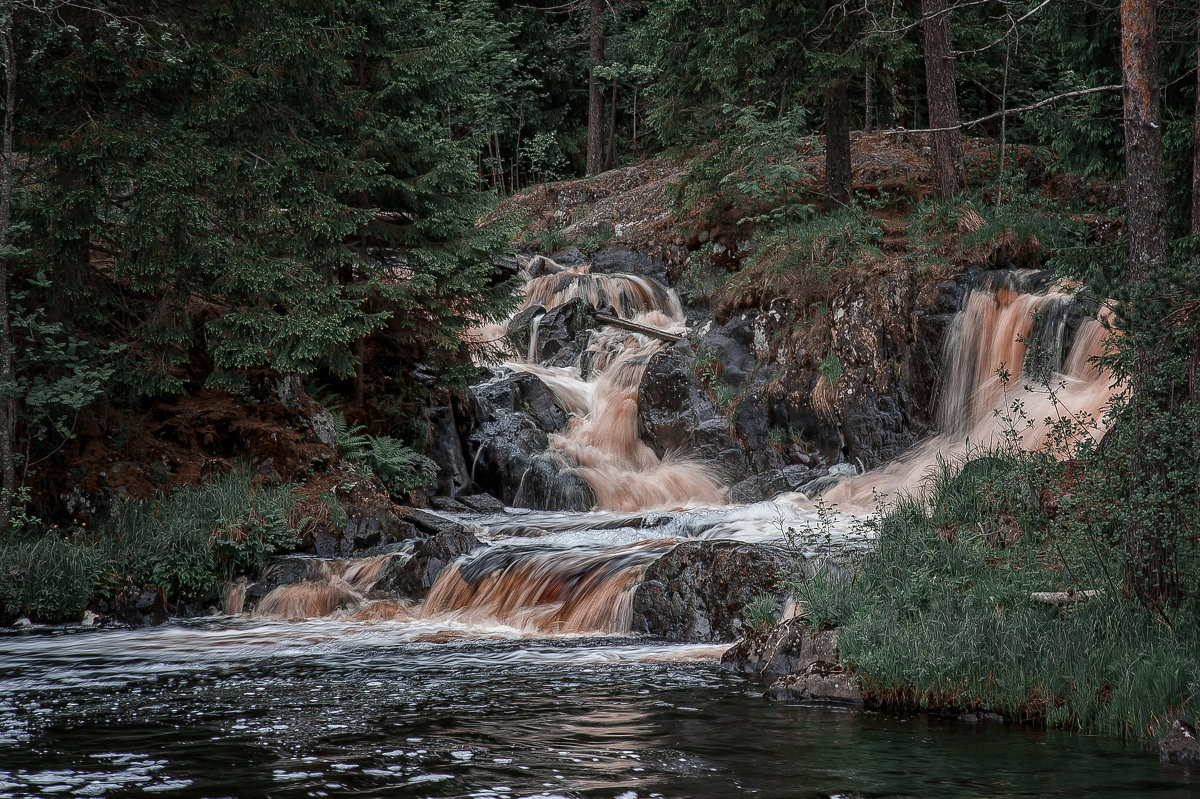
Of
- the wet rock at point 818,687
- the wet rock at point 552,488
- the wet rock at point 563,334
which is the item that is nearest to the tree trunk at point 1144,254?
the wet rock at point 818,687

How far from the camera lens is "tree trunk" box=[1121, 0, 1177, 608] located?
252 inches

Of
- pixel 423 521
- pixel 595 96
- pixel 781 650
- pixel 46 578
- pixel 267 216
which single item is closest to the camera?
pixel 781 650

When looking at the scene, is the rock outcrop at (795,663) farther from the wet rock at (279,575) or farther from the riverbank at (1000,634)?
the wet rock at (279,575)

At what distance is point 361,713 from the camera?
682 cm

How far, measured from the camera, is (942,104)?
16.2 metres

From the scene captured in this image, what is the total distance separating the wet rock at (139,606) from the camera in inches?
431

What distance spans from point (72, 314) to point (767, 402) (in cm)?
962

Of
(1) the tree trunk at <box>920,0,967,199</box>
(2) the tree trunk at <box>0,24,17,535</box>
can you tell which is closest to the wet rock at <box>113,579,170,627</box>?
(2) the tree trunk at <box>0,24,17,535</box>

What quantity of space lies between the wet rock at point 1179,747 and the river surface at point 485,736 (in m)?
0.12

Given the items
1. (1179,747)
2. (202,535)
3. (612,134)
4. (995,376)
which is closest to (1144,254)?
(1179,747)

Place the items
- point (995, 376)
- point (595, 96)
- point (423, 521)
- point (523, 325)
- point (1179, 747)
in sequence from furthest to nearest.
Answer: point (595, 96)
point (523, 325)
point (995, 376)
point (423, 521)
point (1179, 747)

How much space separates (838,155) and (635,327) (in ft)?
15.5

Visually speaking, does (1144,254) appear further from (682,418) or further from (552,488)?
(552,488)

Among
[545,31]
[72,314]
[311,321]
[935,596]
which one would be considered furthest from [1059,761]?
[545,31]
